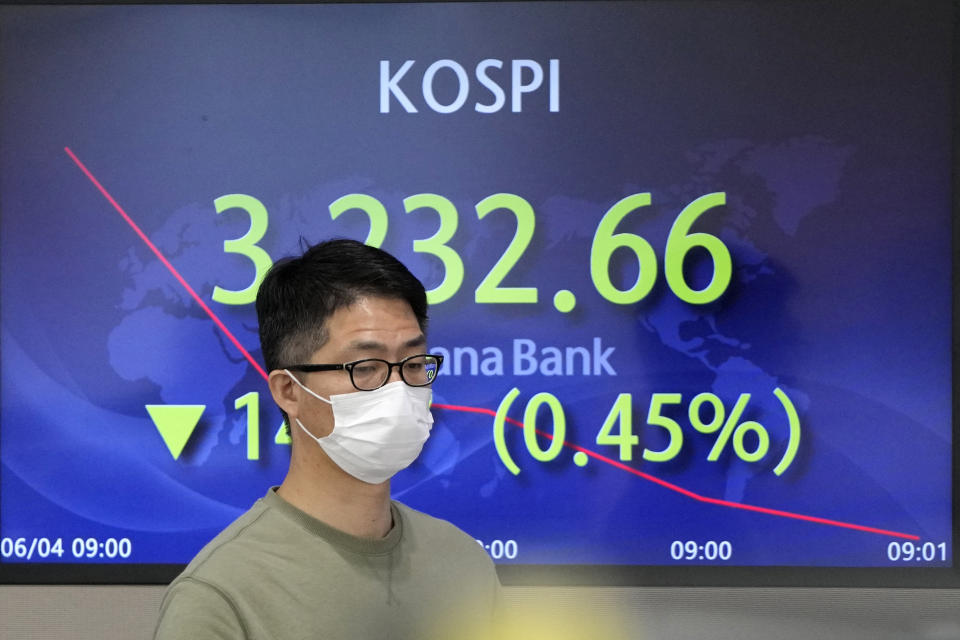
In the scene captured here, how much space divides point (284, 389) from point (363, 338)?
0.14m

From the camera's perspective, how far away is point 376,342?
1325mm

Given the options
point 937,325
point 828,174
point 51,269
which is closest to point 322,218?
point 51,269

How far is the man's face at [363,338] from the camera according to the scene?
132 cm

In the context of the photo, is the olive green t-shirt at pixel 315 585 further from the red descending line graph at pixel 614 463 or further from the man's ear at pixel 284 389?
the red descending line graph at pixel 614 463

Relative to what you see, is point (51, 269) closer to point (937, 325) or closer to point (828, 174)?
point (828, 174)

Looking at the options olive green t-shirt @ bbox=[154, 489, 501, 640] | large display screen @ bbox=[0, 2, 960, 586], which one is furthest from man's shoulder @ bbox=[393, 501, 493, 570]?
large display screen @ bbox=[0, 2, 960, 586]

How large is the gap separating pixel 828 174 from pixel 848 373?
0.44 m

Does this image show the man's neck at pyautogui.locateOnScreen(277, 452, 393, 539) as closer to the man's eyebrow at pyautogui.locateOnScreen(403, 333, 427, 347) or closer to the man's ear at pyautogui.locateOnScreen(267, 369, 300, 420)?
the man's ear at pyautogui.locateOnScreen(267, 369, 300, 420)

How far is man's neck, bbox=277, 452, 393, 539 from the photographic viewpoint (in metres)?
1.32

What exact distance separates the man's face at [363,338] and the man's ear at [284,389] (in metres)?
0.02
